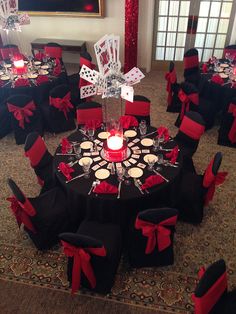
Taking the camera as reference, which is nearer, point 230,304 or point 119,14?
point 230,304

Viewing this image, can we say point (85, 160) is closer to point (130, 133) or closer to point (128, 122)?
point (130, 133)

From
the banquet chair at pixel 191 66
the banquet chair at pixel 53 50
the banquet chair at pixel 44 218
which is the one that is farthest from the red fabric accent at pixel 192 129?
the banquet chair at pixel 53 50

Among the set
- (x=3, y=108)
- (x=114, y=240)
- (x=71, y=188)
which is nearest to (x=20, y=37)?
(x=3, y=108)

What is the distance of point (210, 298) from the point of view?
2340mm

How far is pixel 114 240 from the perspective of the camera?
313 centimetres

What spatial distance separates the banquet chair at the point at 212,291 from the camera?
7.51 feet

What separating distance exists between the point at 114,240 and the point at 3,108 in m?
3.52

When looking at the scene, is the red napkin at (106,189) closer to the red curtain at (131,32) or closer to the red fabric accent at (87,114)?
the red fabric accent at (87,114)

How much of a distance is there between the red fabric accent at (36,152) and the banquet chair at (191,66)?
12.2ft

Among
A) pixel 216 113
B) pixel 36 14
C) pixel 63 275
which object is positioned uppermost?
pixel 36 14

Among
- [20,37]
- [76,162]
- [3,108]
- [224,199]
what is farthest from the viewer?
[20,37]

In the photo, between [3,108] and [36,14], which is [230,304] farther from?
[36,14]

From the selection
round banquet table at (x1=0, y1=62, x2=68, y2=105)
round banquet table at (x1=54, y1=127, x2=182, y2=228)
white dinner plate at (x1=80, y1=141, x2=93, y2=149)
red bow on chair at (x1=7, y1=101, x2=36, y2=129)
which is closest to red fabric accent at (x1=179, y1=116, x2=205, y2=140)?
round banquet table at (x1=54, y1=127, x2=182, y2=228)

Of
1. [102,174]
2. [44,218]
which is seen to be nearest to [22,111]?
[44,218]
